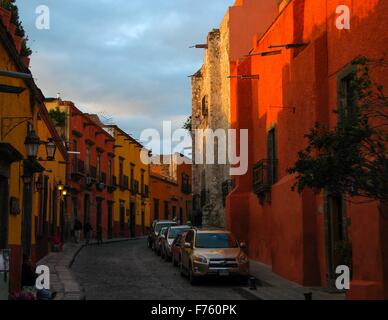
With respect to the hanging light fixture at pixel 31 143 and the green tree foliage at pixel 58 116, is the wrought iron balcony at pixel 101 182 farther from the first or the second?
the hanging light fixture at pixel 31 143

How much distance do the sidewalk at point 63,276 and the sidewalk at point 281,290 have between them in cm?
416

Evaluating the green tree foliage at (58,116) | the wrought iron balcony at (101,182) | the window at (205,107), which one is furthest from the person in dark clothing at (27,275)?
the wrought iron balcony at (101,182)

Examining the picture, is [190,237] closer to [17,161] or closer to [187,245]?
[187,245]

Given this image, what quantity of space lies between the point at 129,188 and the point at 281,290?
39857 millimetres

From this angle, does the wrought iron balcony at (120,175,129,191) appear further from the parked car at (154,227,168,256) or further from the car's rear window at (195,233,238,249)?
the car's rear window at (195,233,238,249)

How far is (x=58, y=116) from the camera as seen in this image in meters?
37.4

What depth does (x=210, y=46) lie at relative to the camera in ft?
121

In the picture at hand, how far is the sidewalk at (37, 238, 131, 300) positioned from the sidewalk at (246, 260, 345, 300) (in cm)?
416

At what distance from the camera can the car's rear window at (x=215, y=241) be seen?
1847cm

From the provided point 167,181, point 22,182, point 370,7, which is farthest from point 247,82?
point 167,181

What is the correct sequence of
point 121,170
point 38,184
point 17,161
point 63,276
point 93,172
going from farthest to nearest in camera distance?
1. point 121,170
2. point 93,172
3. point 38,184
4. point 63,276
5. point 17,161

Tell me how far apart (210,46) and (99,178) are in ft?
46.7

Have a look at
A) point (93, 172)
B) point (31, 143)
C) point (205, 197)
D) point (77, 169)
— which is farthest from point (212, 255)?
point (93, 172)

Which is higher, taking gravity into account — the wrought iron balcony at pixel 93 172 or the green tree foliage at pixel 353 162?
the wrought iron balcony at pixel 93 172
